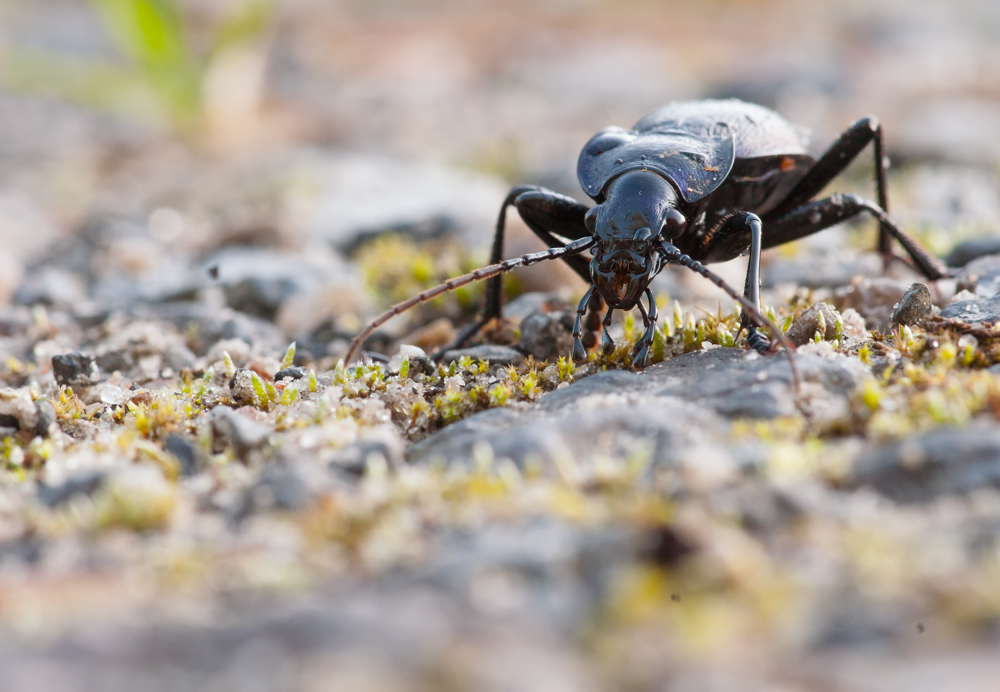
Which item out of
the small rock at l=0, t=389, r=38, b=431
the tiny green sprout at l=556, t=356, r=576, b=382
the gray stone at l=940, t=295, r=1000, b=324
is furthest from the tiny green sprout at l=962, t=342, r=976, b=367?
the small rock at l=0, t=389, r=38, b=431

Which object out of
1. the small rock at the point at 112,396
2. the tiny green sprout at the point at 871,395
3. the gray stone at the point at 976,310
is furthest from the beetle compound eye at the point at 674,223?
the small rock at the point at 112,396

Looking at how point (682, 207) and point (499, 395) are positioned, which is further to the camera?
point (682, 207)

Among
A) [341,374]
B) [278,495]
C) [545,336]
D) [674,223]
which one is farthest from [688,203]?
[278,495]

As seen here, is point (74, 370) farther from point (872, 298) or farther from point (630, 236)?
point (872, 298)

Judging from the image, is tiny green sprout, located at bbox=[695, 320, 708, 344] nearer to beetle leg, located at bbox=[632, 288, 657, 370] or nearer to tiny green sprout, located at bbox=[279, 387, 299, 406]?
beetle leg, located at bbox=[632, 288, 657, 370]

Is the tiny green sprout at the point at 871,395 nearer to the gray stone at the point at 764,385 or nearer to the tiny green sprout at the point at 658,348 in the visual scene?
the gray stone at the point at 764,385

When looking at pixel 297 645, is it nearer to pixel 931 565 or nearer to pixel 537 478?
pixel 537 478
